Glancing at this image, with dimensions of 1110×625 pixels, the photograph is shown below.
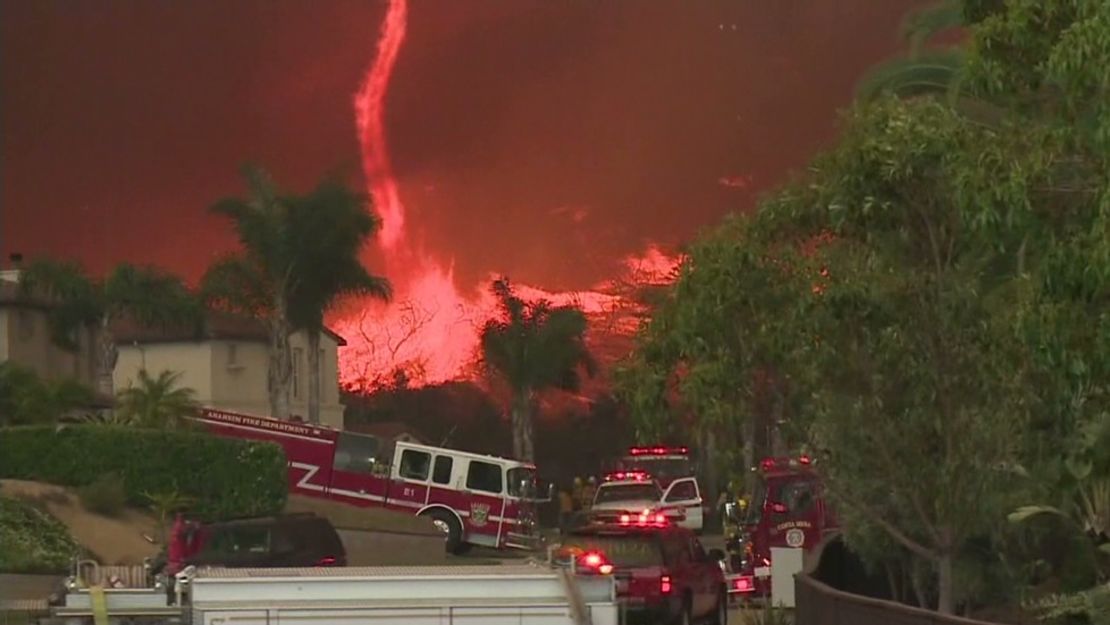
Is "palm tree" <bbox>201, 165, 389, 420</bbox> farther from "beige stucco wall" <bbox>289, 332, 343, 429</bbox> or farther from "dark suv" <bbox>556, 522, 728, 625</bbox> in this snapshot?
"dark suv" <bbox>556, 522, 728, 625</bbox>

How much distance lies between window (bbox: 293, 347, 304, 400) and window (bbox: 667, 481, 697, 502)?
69.0ft

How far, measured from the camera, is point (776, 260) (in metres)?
14.4

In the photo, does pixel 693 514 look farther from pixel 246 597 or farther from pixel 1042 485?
pixel 246 597

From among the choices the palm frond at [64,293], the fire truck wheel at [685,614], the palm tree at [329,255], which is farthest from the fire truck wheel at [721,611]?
the palm frond at [64,293]

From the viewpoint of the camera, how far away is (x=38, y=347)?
59188mm

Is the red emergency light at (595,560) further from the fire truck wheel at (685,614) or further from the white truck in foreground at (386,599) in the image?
A: the white truck in foreground at (386,599)

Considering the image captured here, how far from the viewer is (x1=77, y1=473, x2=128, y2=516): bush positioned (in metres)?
38.1

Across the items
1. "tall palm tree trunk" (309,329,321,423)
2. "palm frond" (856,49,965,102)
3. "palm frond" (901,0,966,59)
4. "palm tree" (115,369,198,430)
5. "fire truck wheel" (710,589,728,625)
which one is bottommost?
"fire truck wheel" (710,589,728,625)

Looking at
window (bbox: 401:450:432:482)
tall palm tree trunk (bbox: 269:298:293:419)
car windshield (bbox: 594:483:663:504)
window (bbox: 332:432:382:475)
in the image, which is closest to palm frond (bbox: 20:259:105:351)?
tall palm tree trunk (bbox: 269:298:293:419)

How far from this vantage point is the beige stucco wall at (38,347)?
5634 centimetres

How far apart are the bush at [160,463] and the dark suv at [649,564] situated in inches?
714

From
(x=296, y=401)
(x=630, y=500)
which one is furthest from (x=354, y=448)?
(x=296, y=401)

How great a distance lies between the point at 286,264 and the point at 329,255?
147cm

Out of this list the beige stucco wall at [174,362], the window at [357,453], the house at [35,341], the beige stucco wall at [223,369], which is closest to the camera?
the window at [357,453]
